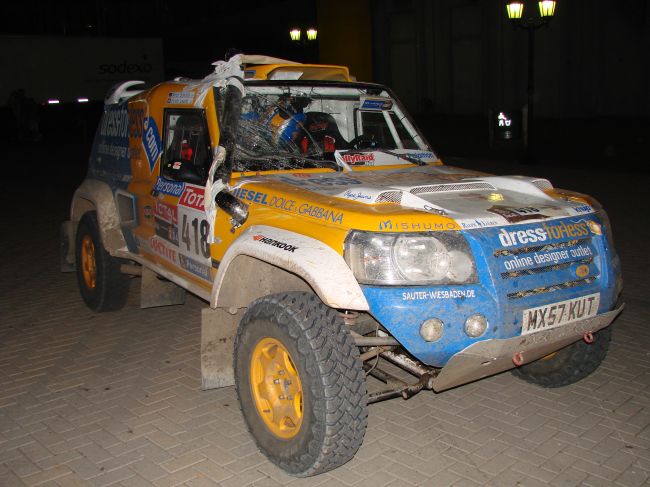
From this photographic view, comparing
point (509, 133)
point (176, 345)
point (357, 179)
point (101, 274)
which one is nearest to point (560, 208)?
point (357, 179)

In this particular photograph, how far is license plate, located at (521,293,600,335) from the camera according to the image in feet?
11.1

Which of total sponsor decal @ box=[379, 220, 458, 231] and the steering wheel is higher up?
the steering wheel

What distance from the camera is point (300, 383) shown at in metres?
3.40

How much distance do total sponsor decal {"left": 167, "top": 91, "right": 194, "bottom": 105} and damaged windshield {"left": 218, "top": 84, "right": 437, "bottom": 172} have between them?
17.0 inches

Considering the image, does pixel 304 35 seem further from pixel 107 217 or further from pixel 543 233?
pixel 543 233

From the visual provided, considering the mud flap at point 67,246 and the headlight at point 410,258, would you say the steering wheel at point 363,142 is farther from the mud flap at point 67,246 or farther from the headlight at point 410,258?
the mud flap at point 67,246

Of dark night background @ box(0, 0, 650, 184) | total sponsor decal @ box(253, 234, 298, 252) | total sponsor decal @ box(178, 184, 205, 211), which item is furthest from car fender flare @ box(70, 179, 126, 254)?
dark night background @ box(0, 0, 650, 184)

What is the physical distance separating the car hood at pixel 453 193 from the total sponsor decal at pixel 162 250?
105 centimetres

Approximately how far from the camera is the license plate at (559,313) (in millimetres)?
3391

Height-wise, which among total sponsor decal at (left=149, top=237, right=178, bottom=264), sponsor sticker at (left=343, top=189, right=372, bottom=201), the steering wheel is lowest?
total sponsor decal at (left=149, top=237, right=178, bottom=264)

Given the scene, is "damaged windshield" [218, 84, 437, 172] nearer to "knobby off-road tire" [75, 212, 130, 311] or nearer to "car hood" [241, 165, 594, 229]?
"car hood" [241, 165, 594, 229]

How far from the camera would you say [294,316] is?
3.39 metres

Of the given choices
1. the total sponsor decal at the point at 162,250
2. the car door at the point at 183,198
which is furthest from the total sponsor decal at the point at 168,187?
the total sponsor decal at the point at 162,250

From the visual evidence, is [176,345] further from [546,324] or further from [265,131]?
[546,324]
